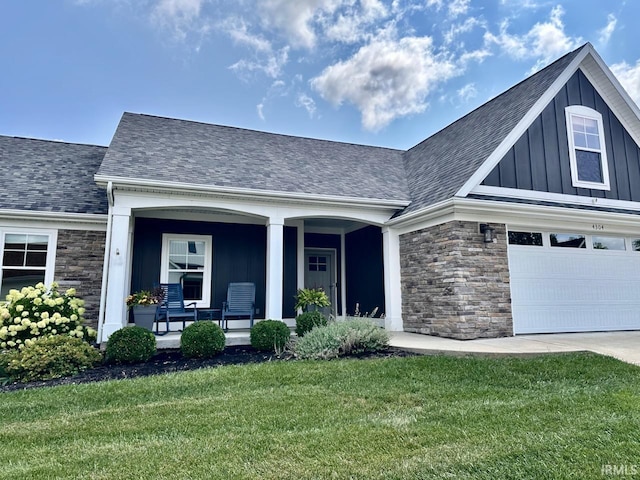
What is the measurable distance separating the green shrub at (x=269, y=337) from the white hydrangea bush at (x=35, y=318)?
119 inches

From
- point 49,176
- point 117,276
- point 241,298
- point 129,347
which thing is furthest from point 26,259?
point 241,298

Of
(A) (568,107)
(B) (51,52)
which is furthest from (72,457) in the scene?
(B) (51,52)

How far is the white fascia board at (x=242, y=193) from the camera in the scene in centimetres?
752

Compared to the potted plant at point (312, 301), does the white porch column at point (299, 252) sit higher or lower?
higher

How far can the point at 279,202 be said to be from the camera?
874cm

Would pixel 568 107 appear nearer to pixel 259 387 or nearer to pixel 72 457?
pixel 259 387

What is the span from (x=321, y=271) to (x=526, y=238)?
571 centimetres

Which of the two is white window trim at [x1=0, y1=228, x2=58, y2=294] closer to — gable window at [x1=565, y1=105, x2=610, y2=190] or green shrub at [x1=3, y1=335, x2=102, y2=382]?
green shrub at [x1=3, y1=335, x2=102, y2=382]

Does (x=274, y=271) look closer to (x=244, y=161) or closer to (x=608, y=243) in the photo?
(x=244, y=161)

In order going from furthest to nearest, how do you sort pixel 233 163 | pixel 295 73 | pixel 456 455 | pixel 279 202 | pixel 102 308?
1. pixel 295 73
2. pixel 233 163
3. pixel 279 202
4. pixel 102 308
5. pixel 456 455

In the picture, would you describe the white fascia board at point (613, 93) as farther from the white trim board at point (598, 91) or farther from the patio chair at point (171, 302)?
the patio chair at point (171, 302)

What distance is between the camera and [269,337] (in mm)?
7215

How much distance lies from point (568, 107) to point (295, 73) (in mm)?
9849

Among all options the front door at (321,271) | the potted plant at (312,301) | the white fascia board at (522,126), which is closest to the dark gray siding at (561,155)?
the white fascia board at (522,126)
